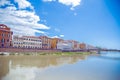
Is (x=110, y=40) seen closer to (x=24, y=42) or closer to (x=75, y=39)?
(x=75, y=39)

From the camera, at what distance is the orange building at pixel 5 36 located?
15.9 feet

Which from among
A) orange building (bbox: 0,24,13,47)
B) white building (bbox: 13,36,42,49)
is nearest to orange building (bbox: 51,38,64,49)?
white building (bbox: 13,36,42,49)

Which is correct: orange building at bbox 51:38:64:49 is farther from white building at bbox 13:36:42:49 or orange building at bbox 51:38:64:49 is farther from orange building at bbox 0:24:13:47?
orange building at bbox 0:24:13:47

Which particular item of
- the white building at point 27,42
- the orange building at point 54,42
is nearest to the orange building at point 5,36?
the white building at point 27,42

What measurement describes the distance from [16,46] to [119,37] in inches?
103

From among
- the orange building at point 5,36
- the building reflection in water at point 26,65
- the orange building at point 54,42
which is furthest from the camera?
the orange building at point 54,42

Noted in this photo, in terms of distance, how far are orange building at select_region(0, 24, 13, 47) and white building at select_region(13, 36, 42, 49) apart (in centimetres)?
14

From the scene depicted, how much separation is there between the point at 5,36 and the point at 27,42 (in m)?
0.64

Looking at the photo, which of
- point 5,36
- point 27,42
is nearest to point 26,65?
point 27,42

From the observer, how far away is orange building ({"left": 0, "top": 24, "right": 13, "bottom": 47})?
15.9 ft

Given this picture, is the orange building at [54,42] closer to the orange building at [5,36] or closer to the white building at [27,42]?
the white building at [27,42]

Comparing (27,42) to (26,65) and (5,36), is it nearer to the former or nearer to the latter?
(5,36)

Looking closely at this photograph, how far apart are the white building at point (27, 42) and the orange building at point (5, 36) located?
0.14 metres

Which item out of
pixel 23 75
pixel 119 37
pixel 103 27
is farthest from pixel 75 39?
pixel 23 75
